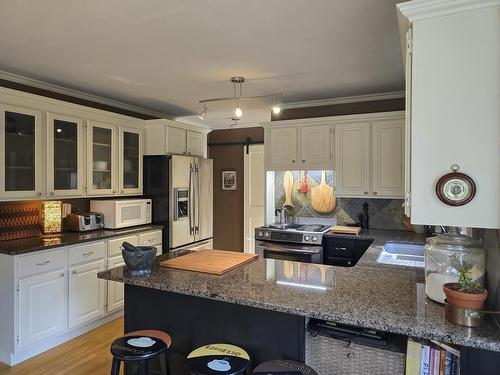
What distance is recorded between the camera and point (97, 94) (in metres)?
4.11

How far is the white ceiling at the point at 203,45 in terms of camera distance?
83.7 inches

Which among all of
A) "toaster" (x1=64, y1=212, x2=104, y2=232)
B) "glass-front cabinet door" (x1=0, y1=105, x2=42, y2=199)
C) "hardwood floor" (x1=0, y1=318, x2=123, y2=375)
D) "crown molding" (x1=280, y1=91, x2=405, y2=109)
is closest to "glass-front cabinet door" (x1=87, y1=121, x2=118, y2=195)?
"toaster" (x1=64, y1=212, x2=104, y2=232)

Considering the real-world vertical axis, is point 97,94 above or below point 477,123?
above

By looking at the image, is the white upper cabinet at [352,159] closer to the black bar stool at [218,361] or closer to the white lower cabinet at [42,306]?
the black bar stool at [218,361]

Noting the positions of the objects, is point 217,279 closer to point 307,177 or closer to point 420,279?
point 420,279

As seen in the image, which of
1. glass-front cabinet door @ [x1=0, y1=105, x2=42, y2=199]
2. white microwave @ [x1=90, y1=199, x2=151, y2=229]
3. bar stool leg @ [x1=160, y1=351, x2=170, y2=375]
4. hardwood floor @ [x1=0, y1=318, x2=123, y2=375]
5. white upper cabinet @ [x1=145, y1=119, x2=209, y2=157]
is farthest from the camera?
white upper cabinet @ [x1=145, y1=119, x2=209, y2=157]

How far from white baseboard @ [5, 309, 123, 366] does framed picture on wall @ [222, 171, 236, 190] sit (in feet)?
9.99

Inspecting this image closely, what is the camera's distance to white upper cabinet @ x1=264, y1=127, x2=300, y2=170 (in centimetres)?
430

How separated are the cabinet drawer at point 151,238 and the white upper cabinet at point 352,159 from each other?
2157mm

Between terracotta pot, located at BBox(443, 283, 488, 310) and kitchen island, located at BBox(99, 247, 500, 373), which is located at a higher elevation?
terracotta pot, located at BBox(443, 283, 488, 310)

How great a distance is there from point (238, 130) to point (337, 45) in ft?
12.4

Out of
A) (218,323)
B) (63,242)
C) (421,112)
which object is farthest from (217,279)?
(63,242)

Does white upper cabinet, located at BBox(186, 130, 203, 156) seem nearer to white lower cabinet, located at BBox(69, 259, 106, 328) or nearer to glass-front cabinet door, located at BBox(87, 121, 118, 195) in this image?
glass-front cabinet door, located at BBox(87, 121, 118, 195)

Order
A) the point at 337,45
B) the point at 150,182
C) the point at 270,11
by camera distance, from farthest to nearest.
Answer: the point at 150,182 → the point at 337,45 → the point at 270,11
